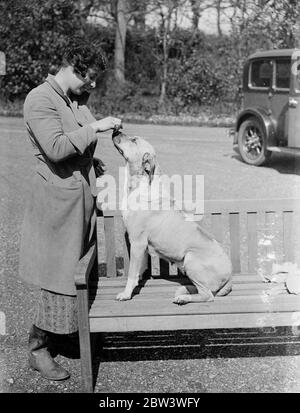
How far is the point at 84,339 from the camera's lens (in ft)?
10.1

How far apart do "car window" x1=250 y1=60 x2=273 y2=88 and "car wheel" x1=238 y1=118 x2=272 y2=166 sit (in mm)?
710

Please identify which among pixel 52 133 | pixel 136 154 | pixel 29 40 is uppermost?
pixel 29 40

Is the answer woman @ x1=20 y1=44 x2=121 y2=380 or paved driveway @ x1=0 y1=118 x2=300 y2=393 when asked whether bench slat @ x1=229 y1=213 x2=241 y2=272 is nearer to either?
paved driveway @ x1=0 y1=118 x2=300 y2=393

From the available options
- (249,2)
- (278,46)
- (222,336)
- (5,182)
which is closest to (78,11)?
(249,2)

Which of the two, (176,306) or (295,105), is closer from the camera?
(176,306)

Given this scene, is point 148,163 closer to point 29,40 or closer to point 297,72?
point 297,72

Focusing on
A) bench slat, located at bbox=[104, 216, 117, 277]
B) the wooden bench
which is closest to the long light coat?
the wooden bench

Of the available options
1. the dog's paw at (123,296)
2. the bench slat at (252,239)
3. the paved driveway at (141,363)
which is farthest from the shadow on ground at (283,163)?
the dog's paw at (123,296)

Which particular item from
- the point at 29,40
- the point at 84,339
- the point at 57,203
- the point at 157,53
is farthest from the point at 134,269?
the point at 157,53

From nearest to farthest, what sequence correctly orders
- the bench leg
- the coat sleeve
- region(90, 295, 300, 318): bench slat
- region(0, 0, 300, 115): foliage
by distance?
the coat sleeve, the bench leg, region(90, 295, 300, 318): bench slat, region(0, 0, 300, 115): foliage

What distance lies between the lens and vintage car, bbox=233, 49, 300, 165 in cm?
971

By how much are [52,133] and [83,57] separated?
44cm
